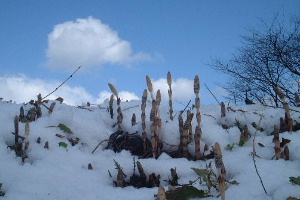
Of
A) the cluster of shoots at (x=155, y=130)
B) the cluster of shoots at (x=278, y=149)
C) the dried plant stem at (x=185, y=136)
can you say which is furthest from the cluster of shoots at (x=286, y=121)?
the cluster of shoots at (x=155, y=130)

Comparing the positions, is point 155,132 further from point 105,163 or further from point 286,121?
point 286,121

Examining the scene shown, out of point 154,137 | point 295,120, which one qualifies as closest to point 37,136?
point 154,137

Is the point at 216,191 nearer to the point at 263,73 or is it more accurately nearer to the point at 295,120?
the point at 295,120

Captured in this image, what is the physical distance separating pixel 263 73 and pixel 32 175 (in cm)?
1068

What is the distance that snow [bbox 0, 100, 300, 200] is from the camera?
163 centimetres

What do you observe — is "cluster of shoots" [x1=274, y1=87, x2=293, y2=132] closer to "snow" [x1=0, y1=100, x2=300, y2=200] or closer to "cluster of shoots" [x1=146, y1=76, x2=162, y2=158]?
"snow" [x1=0, y1=100, x2=300, y2=200]

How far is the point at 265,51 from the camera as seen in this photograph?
11039 millimetres

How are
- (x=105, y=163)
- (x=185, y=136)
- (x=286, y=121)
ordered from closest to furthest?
(x=105, y=163) < (x=185, y=136) < (x=286, y=121)

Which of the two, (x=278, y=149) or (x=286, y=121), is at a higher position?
(x=286, y=121)

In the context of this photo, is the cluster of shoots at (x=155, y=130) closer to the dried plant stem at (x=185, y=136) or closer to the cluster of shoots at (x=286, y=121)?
the dried plant stem at (x=185, y=136)

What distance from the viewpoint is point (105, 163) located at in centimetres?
216

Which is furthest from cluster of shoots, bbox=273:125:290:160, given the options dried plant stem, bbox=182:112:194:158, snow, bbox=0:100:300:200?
dried plant stem, bbox=182:112:194:158

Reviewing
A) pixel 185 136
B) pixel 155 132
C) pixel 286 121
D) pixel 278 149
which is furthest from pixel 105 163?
pixel 286 121

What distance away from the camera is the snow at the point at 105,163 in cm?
163
